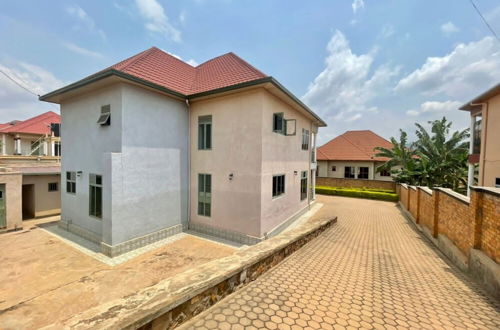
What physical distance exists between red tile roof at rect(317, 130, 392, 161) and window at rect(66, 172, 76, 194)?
24.1 metres

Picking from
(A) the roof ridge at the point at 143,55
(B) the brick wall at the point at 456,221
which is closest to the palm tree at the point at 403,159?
(B) the brick wall at the point at 456,221

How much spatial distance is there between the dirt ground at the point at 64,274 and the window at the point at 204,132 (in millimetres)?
4371

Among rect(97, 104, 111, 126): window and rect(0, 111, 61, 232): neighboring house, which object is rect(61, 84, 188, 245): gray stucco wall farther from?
rect(0, 111, 61, 232): neighboring house

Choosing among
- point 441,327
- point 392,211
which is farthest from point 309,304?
point 392,211

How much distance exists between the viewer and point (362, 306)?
3512 mm

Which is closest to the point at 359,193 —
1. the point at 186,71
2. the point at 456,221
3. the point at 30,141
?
the point at 456,221

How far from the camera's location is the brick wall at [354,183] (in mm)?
20641

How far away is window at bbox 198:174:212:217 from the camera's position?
963 cm

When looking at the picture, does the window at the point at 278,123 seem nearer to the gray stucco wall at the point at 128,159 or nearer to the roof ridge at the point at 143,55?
the gray stucco wall at the point at 128,159

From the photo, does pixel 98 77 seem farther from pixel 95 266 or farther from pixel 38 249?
pixel 38 249

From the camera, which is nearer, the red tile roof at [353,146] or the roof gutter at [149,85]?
the roof gutter at [149,85]

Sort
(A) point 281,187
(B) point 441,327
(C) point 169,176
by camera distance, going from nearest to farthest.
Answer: (B) point 441,327 → (C) point 169,176 → (A) point 281,187

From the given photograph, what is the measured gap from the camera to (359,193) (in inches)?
784

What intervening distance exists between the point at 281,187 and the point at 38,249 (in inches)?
412
